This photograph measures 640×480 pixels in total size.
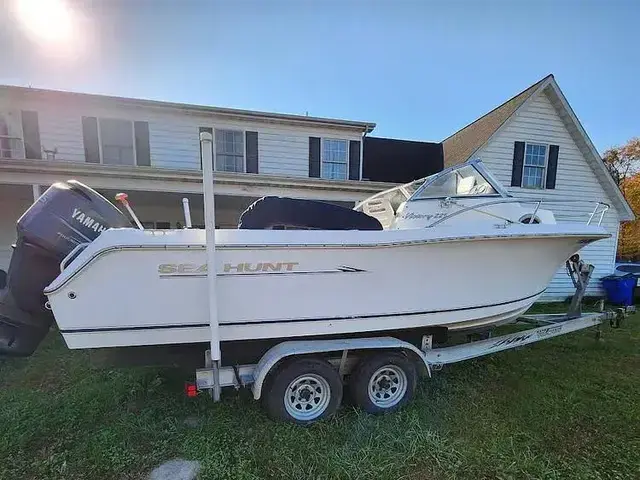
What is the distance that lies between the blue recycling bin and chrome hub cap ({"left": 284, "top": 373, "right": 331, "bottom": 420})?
10065mm

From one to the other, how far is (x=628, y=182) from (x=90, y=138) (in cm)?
2885

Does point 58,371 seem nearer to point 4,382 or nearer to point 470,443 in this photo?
point 4,382

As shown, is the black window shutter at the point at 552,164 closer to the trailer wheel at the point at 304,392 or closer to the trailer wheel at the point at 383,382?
the trailer wheel at the point at 383,382

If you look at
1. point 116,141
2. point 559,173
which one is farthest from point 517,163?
point 116,141

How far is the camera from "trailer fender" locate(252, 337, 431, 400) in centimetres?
296

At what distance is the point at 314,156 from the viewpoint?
978 centimetres

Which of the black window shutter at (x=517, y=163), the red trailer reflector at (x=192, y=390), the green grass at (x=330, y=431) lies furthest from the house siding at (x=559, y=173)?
the red trailer reflector at (x=192, y=390)

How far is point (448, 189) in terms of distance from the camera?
13.9 ft

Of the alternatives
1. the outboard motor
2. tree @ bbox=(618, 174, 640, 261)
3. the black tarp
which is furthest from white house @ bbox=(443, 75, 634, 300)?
tree @ bbox=(618, 174, 640, 261)

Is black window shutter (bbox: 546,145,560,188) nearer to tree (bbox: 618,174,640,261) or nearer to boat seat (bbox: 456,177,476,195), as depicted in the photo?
boat seat (bbox: 456,177,476,195)

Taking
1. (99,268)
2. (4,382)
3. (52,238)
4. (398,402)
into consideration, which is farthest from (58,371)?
(398,402)

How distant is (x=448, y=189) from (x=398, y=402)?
8.09 ft

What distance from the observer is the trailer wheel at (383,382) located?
10.8ft

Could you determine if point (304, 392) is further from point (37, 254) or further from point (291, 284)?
point (37, 254)
